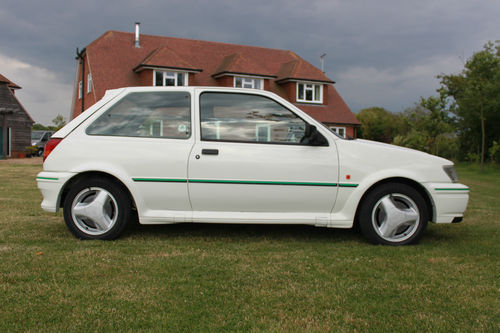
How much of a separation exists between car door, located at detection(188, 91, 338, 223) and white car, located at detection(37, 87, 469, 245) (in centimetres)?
1

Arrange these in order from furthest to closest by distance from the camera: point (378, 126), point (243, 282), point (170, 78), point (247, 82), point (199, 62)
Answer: point (378, 126) → point (199, 62) → point (247, 82) → point (170, 78) → point (243, 282)

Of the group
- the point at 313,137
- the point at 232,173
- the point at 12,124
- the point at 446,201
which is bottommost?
the point at 446,201

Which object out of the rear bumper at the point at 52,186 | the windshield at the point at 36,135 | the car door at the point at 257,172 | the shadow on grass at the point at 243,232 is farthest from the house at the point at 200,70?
the car door at the point at 257,172

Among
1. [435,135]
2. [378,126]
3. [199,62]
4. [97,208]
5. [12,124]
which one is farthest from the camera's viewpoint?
[378,126]

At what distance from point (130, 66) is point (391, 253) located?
2767 centimetres

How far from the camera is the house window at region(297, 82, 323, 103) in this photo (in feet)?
109

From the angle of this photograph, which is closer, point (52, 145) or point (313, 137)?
point (313, 137)

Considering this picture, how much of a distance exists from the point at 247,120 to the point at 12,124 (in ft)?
109

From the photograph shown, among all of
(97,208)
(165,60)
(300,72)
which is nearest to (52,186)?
(97,208)

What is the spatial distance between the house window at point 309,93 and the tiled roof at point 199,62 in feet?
2.07

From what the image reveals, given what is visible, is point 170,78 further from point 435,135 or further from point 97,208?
point 97,208

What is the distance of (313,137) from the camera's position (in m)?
4.97

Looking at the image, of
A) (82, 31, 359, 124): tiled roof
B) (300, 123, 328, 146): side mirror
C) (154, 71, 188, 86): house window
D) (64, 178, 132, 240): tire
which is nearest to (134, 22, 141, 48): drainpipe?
(82, 31, 359, 124): tiled roof

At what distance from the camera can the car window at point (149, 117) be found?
5109 millimetres
